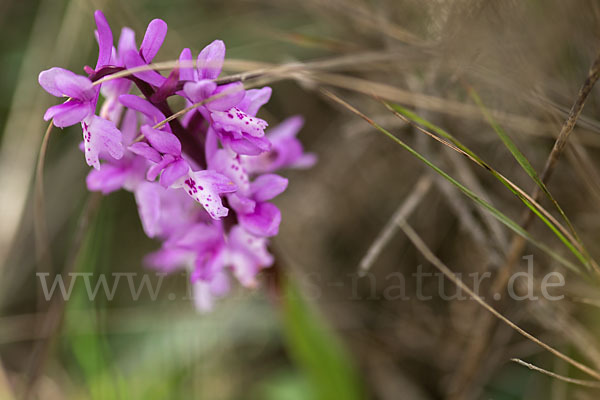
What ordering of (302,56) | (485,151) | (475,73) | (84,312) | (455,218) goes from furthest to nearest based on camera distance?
(302,56) < (455,218) < (485,151) < (84,312) < (475,73)

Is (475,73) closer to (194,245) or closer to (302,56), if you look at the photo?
(194,245)

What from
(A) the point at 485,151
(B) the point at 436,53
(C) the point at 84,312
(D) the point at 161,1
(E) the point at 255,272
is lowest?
(C) the point at 84,312

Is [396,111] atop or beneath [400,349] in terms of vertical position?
atop

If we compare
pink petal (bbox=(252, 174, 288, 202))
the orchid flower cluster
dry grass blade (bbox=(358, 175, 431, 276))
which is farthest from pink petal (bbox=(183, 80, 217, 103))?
dry grass blade (bbox=(358, 175, 431, 276))

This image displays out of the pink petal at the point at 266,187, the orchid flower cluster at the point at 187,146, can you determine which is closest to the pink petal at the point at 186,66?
the orchid flower cluster at the point at 187,146

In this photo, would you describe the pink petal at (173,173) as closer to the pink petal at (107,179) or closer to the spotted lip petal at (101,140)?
the spotted lip petal at (101,140)

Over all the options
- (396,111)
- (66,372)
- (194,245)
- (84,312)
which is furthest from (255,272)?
(66,372)
